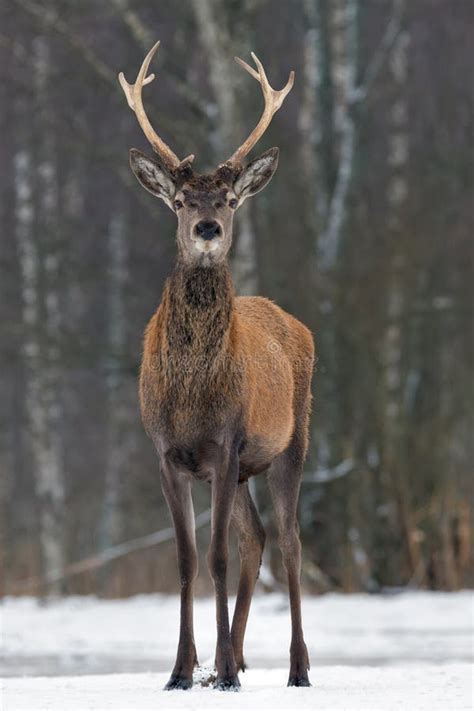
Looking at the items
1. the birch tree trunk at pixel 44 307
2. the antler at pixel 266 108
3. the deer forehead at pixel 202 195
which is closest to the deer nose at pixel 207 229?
the deer forehead at pixel 202 195

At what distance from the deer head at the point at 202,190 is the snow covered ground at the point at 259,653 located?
2.33 meters

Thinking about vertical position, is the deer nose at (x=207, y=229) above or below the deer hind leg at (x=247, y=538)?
above

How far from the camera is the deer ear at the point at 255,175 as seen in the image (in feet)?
31.7

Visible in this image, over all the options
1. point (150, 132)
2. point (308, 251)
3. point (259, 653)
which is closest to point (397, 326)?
point (308, 251)

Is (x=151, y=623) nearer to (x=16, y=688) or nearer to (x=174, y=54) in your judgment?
(x=16, y=688)

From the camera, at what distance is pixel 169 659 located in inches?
539

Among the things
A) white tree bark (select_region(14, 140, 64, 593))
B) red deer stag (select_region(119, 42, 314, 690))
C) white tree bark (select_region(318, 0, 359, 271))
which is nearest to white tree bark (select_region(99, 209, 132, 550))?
white tree bark (select_region(14, 140, 64, 593))

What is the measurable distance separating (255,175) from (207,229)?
99 centimetres

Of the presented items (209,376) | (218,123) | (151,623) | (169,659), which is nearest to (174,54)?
(218,123)

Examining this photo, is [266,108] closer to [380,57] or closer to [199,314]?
[199,314]

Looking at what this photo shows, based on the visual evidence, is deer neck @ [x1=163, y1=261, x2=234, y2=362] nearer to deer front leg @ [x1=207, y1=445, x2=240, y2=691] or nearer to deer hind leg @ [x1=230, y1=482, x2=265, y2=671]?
deer front leg @ [x1=207, y1=445, x2=240, y2=691]

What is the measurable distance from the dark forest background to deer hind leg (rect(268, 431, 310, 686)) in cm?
856

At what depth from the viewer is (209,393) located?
8.98m

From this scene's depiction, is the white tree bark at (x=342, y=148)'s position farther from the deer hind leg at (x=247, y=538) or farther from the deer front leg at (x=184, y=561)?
the deer front leg at (x=184, y=561)
